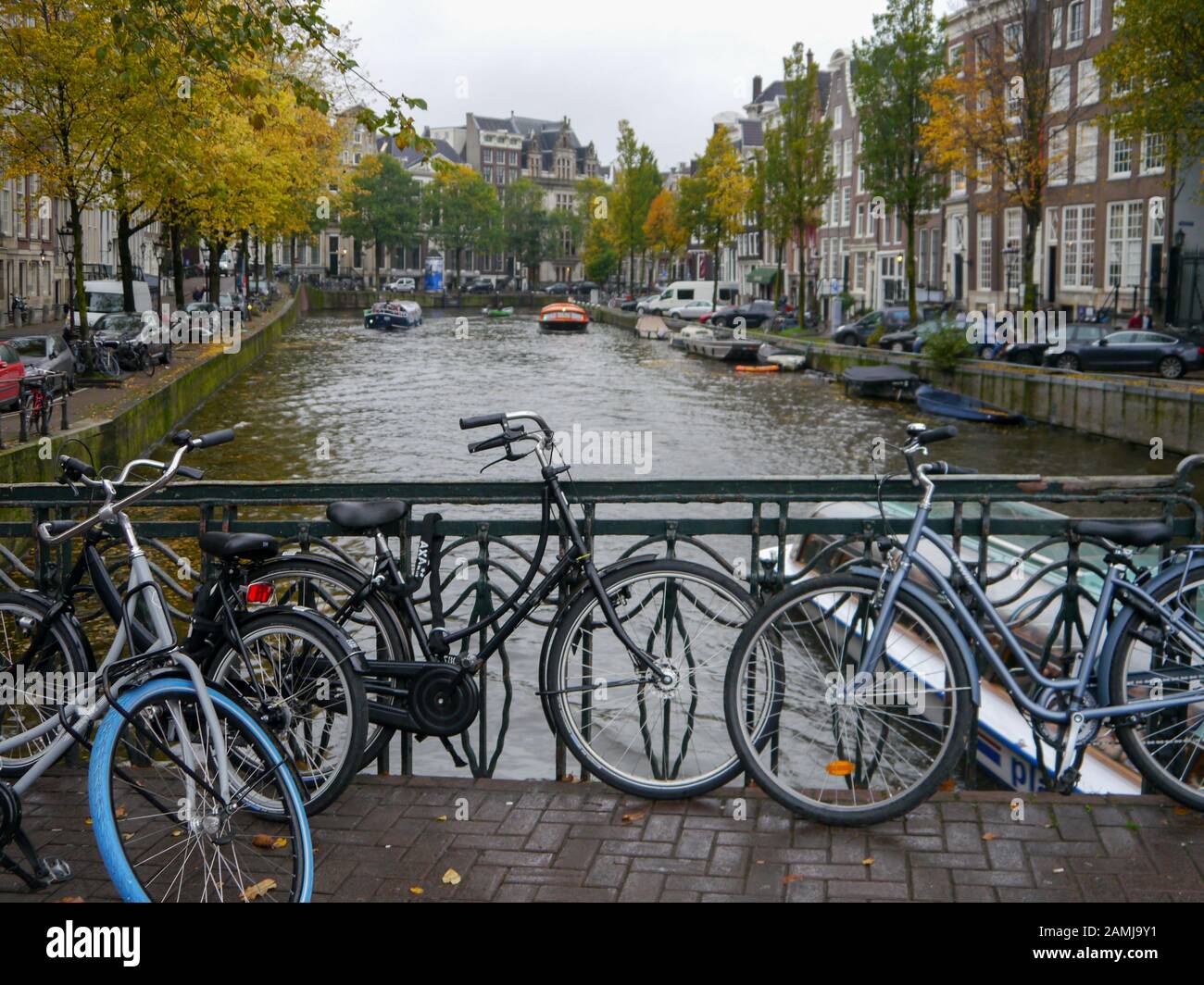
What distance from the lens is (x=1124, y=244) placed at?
4344 cm

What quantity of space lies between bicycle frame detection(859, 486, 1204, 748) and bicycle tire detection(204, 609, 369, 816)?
170cm

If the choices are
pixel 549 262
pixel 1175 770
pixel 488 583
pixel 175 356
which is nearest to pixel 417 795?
pixel 488 583

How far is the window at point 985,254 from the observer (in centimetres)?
5362

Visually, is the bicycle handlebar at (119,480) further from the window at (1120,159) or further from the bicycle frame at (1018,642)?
the window at (1120,159)

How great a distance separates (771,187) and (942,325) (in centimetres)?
2515

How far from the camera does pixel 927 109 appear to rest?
4569 cm

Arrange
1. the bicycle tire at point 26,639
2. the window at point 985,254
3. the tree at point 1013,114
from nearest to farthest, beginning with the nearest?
the bicycle tire at point 26,639
the tree at point 1013,114
the window at point 985,254

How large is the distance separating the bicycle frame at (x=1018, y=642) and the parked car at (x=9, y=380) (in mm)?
20011

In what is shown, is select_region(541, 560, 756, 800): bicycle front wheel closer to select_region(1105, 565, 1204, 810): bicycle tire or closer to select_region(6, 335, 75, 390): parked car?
select_region(1105, 565, 1204, 810): bicycle tire

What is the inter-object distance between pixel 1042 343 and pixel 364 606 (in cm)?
3458

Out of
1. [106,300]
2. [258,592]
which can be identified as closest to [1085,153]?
[106,300]

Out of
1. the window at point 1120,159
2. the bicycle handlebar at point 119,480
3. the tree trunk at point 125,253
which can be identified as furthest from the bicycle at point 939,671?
the window at point 1120,159
